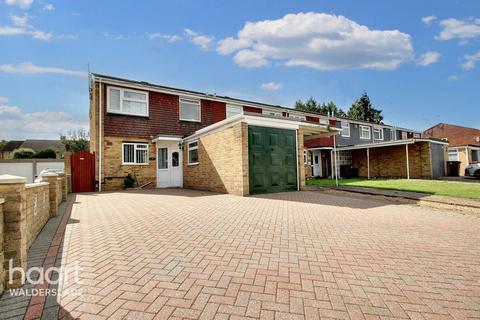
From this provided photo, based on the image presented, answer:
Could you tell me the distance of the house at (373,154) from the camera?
17.7 metres

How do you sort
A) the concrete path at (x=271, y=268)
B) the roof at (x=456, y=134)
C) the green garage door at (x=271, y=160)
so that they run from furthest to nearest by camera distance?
1. the roof at (x=456, y=134)
2. the green garage door at (x=271, y=160)
3. the concrete path at (x=271, y=268)

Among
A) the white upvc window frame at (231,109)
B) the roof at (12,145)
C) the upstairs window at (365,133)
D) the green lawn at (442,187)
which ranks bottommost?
the green lawn at (442,187)

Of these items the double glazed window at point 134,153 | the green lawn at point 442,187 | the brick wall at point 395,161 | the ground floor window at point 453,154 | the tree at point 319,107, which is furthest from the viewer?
the tree at point 319,107

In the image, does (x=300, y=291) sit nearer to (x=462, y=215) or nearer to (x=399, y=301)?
(x=399, y=301)

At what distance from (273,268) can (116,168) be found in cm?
1275

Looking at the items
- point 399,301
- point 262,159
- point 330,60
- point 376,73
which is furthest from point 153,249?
point 376,73

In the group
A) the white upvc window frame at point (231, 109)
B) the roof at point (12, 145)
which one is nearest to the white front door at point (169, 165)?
the white upvc window frame at point (231, 109)

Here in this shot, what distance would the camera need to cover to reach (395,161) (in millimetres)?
20016

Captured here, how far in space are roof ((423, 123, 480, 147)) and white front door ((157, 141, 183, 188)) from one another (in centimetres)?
3602

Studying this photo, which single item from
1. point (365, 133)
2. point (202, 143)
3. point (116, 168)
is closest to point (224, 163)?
point (202, 143)

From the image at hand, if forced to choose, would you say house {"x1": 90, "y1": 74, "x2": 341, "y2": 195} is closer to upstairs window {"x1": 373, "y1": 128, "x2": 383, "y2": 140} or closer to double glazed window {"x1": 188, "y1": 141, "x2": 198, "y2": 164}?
double glazed window {"x1": 188, "y1": 141, "x2": 198, "y2": 164}

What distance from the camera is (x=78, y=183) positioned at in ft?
41.4

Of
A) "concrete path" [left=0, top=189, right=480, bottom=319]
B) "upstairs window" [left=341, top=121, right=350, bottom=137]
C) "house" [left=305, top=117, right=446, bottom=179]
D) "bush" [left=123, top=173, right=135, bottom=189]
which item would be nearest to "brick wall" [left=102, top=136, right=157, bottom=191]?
"bush" [left=123, top=173, right=135, bottom=189]

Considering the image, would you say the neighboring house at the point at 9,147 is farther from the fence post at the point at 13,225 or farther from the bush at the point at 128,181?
the fence post at the point at 13,225
